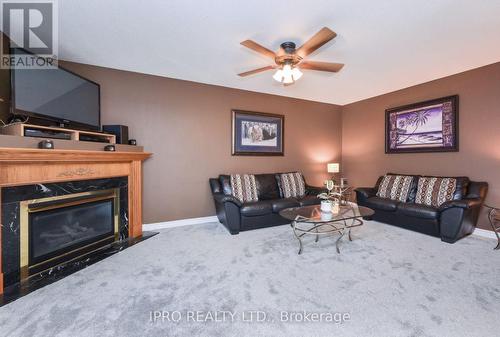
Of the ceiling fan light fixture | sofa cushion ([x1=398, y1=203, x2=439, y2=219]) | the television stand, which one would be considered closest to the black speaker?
the television stand

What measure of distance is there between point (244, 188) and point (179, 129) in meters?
1.56

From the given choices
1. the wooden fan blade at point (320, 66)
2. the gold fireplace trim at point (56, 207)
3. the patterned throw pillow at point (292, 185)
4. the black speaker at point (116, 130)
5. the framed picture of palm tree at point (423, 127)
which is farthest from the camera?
the patterned throw pillow at point (292, 185)

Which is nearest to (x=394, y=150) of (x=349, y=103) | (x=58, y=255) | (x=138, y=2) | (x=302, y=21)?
(x=349, y=103)

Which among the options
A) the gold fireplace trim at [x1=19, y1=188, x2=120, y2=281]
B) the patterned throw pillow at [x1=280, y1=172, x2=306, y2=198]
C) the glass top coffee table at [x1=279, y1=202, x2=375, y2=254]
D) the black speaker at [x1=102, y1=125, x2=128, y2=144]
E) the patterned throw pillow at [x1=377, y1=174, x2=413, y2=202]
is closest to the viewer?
the gold fireplace trim at [x1=19, y1=188, x2=120, y2=281]

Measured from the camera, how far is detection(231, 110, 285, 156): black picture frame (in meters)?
4.28

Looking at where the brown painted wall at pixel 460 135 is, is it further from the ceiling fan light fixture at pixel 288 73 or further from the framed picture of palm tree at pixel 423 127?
the ceiling fan light fixture at pixel 288 73

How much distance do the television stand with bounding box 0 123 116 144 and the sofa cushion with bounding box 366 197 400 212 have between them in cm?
421

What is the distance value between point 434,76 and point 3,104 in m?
5.97

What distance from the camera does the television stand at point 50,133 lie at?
197 cm

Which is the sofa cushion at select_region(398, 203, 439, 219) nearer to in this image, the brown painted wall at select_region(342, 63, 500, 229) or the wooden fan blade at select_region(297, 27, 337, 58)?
the brown painted wall at select_region(342, 63, 500, 229)

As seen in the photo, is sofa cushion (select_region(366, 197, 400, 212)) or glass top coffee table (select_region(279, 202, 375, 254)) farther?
sofa cushion (select_region(366, 197, 400, 212))

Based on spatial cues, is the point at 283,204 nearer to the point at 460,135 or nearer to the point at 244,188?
the point at 244,188

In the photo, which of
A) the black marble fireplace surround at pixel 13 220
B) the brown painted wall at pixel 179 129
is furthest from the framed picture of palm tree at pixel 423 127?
the black marble fireplace surround at pixel 13 220

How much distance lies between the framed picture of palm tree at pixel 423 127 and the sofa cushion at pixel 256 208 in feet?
9.71
